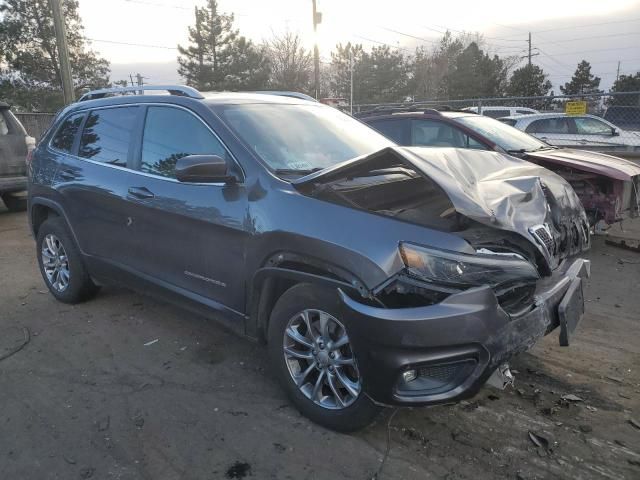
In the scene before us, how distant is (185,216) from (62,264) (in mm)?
2083

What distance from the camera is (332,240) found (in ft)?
8.63

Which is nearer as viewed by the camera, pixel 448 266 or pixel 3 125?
pixel 448 266

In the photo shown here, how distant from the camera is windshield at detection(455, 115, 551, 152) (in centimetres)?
657

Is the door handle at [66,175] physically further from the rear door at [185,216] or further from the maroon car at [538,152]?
the maroon car at [538,152]

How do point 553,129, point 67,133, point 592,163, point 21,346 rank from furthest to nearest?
point 553,129 < point 592,163 < point 67,133 < point 21,346

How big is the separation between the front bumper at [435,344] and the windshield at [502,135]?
4.47 metres

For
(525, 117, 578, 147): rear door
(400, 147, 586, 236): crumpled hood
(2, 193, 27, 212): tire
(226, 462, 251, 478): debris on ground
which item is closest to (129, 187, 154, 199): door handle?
(400, 147, 586, 236): crumpled hood

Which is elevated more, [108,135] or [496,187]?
[108,135]

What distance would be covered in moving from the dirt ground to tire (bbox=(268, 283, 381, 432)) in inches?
5.0

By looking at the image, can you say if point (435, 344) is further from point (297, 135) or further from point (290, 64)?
point (290, 64)

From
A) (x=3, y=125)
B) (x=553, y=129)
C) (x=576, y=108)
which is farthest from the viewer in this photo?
(x=576, y=108)

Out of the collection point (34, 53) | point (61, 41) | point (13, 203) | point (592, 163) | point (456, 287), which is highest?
point (34, 53)

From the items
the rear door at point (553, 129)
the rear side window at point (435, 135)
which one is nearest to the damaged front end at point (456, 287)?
the rear side window at point (435, 135)

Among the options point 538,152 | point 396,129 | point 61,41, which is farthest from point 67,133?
point 61,41
